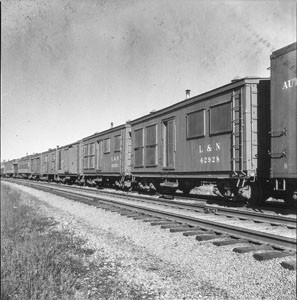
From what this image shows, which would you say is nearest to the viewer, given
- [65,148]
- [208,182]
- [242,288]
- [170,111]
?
[242,288]

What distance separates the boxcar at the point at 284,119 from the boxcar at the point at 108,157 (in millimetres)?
9413

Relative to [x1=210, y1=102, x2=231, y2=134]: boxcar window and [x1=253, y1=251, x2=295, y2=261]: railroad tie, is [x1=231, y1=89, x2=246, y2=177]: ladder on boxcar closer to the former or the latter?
[x1=210, y1=102, x2=231, y2=134]: boxcar window

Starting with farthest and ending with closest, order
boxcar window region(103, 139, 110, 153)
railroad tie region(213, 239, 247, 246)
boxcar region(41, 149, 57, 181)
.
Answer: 1. boxcar region(41, 149, 57, 181)
2. boxcar window region(103, 139, 110, 153)
3. railroad tie region(213, 239, 247, 246)

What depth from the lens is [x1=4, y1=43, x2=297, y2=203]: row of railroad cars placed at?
8578mm

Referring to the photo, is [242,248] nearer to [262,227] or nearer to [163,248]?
[163,248]

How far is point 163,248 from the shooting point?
19.5ft

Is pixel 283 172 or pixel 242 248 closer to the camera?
pixel 242 248

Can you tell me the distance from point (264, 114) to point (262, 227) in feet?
11.7

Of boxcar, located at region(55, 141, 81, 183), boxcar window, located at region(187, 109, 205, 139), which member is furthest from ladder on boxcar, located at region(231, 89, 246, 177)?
boxcar, located at region(55, 141, 81, 183)

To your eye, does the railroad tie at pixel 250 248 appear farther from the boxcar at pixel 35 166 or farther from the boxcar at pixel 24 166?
the boxcar at pixel 24 166

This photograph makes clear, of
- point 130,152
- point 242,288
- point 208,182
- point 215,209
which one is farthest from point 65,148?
point 242,288

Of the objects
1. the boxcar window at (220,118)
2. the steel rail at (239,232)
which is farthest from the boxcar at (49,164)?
the steel rail at (239,232)

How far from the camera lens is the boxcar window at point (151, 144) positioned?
14648mm

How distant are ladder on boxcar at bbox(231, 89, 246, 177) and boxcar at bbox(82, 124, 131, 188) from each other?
813 centimetres
